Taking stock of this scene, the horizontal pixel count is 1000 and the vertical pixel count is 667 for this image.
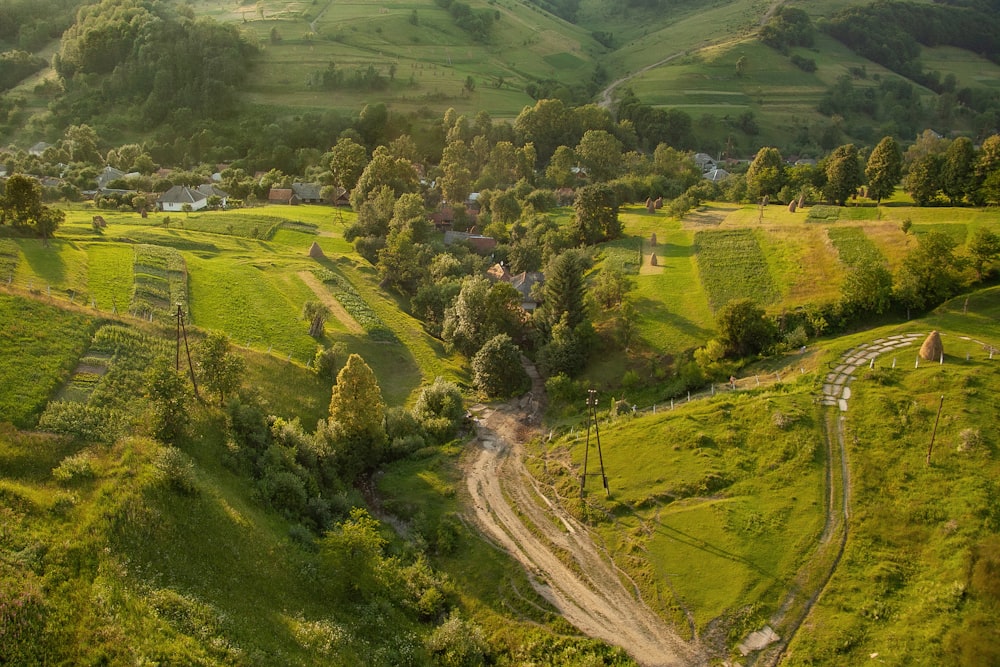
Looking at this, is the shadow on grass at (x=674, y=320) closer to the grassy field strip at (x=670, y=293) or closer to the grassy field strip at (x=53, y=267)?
the grassy field strip at (x=670, y=293)

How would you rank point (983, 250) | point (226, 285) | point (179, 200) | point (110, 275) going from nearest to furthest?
point (983, 250)
point (110, 275)
point (226, 285)
point (179, 200)

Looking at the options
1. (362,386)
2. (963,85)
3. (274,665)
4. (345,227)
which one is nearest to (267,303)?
(362,386)

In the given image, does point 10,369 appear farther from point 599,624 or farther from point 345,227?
point 345,227

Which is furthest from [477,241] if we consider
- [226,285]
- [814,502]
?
[814,502]

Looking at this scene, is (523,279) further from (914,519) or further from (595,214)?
(914,519)

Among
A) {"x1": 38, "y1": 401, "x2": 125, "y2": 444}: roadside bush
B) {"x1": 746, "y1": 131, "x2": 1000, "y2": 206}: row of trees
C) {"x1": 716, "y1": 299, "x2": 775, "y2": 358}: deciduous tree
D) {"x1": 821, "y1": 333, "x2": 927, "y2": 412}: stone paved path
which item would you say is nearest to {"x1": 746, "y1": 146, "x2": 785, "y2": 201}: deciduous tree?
{"x1": 746, "y1": 131, "x2": 1000, "y2": 206}: row of trees

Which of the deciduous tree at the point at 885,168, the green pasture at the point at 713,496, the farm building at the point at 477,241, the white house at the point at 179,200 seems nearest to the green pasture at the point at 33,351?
the green pasture at the point at 713,496
